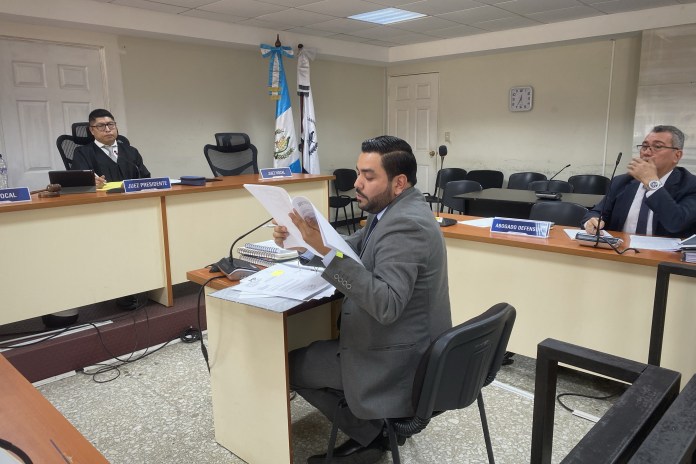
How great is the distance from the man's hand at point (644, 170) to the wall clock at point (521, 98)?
417 centimetres

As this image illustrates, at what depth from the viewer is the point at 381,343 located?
1.54 m

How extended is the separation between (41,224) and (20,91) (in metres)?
2.57

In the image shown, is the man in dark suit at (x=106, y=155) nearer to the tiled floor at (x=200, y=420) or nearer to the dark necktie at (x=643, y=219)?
the tiled floor at (x=200, y=420)

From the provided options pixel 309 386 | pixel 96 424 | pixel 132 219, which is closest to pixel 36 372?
pixel 96 424

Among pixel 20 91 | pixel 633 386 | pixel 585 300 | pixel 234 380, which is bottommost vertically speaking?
pixel 234 380

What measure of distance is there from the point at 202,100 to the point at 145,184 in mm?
2859

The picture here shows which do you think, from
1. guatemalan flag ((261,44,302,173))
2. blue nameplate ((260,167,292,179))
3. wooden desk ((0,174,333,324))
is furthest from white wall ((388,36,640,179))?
wooden desk ((0,174,333,324))

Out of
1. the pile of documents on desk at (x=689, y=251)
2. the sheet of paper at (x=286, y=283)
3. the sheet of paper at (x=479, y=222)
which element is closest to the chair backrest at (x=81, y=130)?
the sheet of paper at (x=286, y=283)

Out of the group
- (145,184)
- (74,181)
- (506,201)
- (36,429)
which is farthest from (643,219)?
(74,181)

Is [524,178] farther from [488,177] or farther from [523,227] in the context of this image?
[523,227]

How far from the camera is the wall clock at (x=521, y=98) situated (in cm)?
625

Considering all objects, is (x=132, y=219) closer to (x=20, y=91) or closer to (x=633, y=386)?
(x=20, y=91)

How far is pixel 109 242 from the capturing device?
2959mm

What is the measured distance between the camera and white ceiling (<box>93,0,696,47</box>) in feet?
15.4
